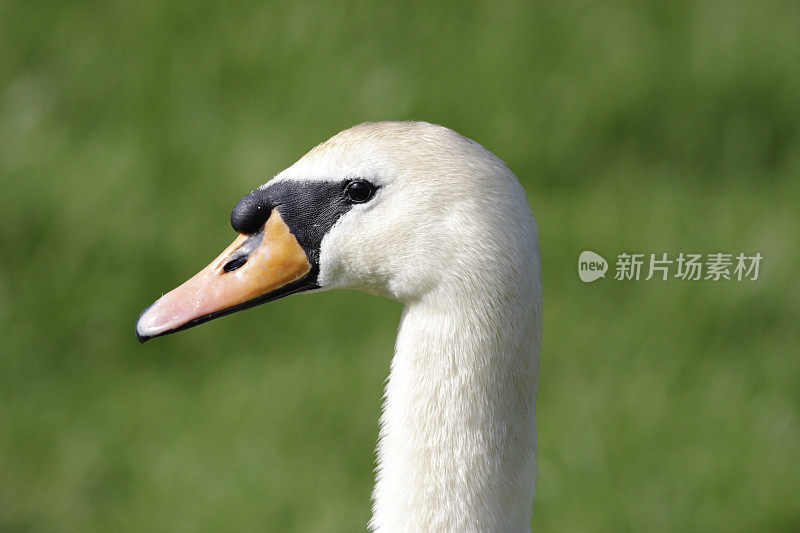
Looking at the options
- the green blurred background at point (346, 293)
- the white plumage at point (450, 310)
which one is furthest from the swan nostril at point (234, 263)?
the green blurred background at point (346, 293)

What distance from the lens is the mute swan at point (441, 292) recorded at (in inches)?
70.2

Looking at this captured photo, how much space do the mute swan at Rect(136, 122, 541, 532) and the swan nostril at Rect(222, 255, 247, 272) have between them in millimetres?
94

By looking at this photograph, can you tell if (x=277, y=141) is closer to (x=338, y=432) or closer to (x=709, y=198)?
(x=338, y=432)

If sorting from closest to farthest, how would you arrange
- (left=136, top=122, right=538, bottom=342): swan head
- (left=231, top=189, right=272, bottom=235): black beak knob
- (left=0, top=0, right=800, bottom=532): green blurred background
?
1. (left=136, top=122, right=538, bottom=342): swan head
2. (left=231, top=189, right=272, bottom=235): black beak knob
3. (left=0, top=0, right=800, bottom=532): green blurred background

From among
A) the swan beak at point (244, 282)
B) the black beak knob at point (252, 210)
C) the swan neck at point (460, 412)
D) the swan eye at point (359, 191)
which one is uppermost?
the swan eye at point (359, 191)

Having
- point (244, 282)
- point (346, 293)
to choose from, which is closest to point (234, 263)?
point (244, 282)

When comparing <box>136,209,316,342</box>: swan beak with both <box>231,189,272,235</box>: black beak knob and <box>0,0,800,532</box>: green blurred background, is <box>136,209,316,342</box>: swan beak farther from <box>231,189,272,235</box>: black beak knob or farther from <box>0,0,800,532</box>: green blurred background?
<box>0,0,800,532</box>: green blurred background

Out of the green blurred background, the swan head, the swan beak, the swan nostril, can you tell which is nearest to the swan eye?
the swan head

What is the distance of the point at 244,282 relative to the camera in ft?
6.33

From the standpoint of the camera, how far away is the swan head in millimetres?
1778

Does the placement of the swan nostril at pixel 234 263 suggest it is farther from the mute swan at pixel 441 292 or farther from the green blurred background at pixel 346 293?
the green blurred background at pixel 346 293


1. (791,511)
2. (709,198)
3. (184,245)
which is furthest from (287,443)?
(709,198)

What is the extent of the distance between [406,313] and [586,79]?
289 cm

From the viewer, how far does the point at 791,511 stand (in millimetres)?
3262
